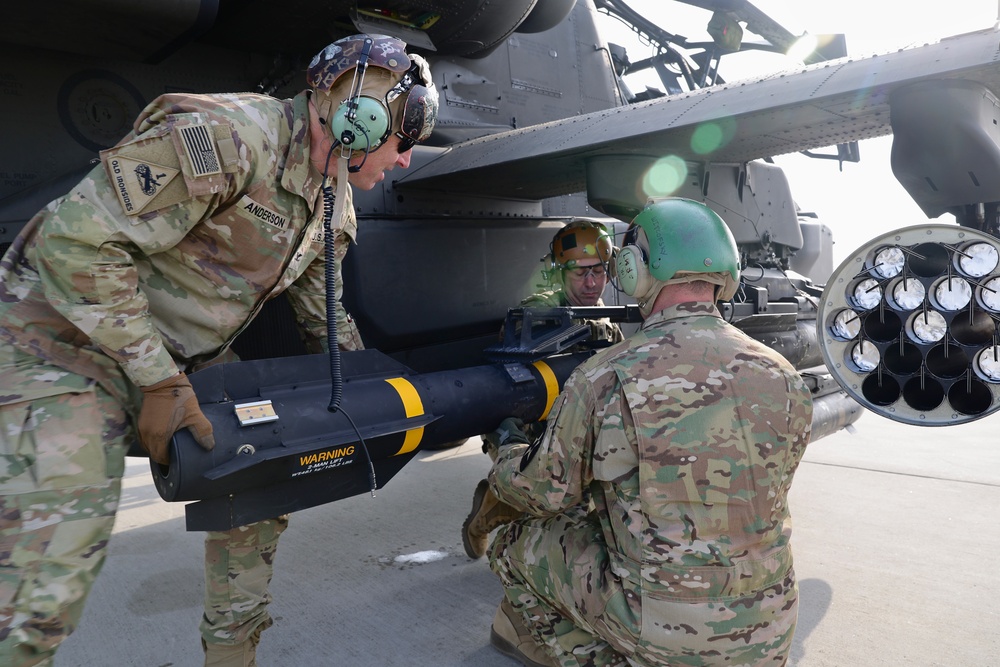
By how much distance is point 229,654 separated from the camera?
2.42 m

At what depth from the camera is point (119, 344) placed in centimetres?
181

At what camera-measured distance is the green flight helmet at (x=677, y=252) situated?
2.06 m

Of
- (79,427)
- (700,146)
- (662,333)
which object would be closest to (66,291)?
(79,427)

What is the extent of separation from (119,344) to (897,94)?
2558 mm

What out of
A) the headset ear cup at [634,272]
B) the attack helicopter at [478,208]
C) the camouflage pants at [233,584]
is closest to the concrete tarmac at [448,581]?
the camouflage pants at [233,584]

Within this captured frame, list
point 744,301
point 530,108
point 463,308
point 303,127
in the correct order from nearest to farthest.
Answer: point 303,127, point 463,308, point 744,301, point 530,108

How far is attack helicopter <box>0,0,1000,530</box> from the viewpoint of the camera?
2.25 m

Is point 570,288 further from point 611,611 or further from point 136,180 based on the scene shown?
point 136,180

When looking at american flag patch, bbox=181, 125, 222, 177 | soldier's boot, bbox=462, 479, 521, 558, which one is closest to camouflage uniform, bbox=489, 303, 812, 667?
american flag patch, bbox=181, 125, 222, 177

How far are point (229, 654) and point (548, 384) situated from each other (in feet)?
4.86

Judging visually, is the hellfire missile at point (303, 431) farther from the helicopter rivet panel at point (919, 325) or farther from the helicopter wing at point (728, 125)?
the helicopter rivet panel at point (919, 325)

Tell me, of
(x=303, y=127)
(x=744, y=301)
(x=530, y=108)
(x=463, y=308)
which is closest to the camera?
(x=303, y=127)

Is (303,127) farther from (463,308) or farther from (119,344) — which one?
(463,308)

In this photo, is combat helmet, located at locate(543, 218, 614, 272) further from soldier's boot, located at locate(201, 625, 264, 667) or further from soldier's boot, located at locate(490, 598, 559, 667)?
soldier's boot, located at locate(201, 625, 264, 667)
